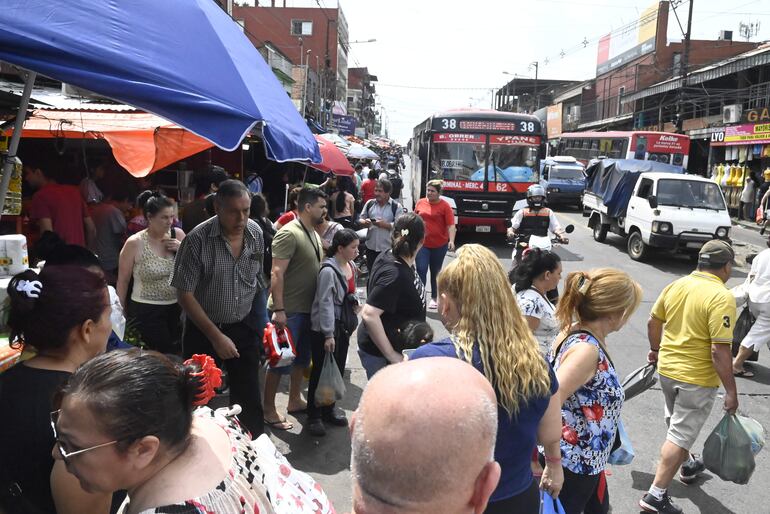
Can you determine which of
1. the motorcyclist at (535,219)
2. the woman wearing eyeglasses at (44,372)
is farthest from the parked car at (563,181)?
the woman wearing eyeglasses at (44,372)

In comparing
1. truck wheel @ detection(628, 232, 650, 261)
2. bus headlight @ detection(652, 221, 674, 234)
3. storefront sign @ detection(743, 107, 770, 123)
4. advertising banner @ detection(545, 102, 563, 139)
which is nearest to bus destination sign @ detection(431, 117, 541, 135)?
truck wheel @ detection(628, 232, 650, 261)

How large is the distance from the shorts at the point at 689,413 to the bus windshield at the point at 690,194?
33.9 ft

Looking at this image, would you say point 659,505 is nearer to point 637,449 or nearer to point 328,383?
point 637,449

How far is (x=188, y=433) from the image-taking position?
1747 millimetres

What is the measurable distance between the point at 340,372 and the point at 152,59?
3172mm

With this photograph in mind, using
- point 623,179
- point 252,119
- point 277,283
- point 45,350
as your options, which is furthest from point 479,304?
point 623,179

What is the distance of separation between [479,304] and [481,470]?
3.91ft

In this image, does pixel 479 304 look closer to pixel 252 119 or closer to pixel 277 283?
pixel 252 119

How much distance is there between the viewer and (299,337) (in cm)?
491

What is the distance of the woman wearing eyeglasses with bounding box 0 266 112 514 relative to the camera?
6.27 feet

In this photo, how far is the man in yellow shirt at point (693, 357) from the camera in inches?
151

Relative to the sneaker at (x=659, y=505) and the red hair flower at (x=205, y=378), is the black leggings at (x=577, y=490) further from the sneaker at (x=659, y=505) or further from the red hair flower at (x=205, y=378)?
the red hair flower at (x=205, y=378)

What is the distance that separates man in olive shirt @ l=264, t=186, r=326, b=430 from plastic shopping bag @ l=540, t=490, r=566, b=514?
8.27ft

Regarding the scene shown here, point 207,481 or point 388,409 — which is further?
point 207,481
